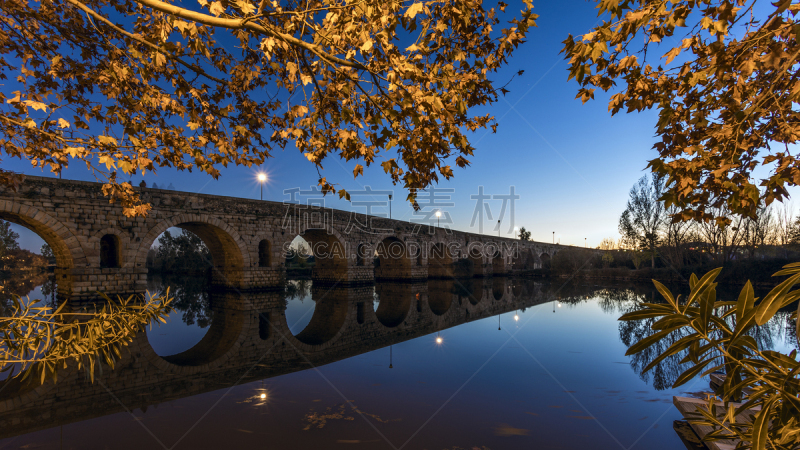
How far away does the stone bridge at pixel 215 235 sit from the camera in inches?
465

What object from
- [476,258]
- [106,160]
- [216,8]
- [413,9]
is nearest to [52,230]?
[106,160]

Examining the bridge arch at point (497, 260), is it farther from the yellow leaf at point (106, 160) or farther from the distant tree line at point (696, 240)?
the yellow leaf at point (106, 160)

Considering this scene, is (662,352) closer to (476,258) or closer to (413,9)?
(413,9)

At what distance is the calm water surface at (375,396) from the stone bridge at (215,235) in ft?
19.3

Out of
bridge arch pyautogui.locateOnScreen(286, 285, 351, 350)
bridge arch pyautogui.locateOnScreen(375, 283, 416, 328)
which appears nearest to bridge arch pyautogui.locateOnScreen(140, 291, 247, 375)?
bridge arch pyautogui.locateOnScreen(286, 285, 351, 350)

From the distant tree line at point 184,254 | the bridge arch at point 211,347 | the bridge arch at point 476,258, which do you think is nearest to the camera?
the bridge arch at point 211,347

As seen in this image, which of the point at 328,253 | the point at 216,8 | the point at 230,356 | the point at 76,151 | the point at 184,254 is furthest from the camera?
the point at 184,254

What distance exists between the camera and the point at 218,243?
17.0m

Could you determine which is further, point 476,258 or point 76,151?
point 476,258

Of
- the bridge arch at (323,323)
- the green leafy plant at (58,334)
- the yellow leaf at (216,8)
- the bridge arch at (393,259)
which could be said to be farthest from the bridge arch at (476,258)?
the green leafy plant at (58,334)

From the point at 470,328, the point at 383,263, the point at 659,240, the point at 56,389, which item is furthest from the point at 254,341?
the point at 659,240

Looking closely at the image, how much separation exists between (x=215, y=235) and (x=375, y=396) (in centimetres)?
1447

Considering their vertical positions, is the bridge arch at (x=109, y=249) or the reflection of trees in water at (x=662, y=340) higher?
the bridge arch at (x=109, y=249)

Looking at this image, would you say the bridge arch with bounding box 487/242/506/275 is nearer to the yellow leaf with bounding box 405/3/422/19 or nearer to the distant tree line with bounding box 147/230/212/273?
the distant tree line with bounding box 147/230/212/273
